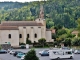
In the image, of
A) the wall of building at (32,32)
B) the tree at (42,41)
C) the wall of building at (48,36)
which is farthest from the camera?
the wall of building at (48,36)

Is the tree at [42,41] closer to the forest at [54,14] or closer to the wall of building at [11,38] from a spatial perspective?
the wall of building at [11,38]

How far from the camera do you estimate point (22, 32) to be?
8956 cm

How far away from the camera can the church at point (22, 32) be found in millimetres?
86938

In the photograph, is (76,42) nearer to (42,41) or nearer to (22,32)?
(42,41)

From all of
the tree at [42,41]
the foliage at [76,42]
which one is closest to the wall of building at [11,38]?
the tree at [42,41]

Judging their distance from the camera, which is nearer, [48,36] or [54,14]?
[48,36]

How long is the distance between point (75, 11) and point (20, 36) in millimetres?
82395

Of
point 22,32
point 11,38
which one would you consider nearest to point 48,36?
point 22,32

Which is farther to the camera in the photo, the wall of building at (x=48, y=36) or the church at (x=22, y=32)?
the wall of building at (x=48, y=36)

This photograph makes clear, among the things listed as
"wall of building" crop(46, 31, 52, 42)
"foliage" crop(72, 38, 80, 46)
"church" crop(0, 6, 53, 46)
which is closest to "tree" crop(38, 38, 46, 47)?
"church" crop(0, 6, 53, 46)

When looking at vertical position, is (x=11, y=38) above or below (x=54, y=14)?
below

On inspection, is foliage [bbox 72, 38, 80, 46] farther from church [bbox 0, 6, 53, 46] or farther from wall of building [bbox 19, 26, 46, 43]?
wall of building [bbox 19, 26, 46, 43]

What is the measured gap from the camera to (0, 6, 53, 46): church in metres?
86.9

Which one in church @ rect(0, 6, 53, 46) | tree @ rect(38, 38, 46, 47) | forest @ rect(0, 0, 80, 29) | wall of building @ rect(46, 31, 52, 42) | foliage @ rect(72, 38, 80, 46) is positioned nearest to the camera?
foliage @ rect(72, 38, 80, 46)
